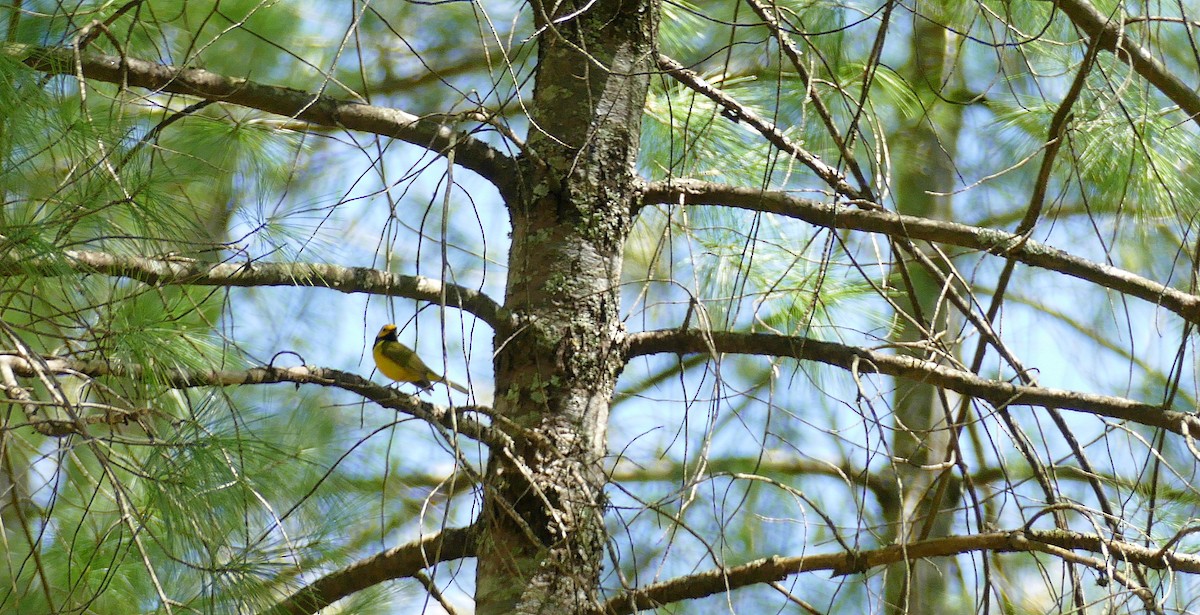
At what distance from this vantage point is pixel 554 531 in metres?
1.44

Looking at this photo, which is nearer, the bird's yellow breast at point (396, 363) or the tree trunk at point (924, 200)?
the bird's yellow breast at point (396, 363)

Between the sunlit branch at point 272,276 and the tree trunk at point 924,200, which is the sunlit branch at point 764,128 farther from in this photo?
the tree trunk at point 924,200

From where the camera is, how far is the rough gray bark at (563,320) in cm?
142

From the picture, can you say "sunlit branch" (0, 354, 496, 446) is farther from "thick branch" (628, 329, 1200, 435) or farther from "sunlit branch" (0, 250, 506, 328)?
"thick branch" (628, 329, 1200, 435)

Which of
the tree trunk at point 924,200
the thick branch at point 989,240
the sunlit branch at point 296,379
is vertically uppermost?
the tree trunk at point 924,200

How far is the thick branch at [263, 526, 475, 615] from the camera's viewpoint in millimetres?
1532

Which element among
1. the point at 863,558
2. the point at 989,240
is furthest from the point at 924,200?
the point at 863,558

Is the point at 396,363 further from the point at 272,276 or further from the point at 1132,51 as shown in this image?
the point at 1132,51

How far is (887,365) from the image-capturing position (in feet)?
5.19

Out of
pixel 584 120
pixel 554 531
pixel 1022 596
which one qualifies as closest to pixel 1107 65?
pixel 584 120

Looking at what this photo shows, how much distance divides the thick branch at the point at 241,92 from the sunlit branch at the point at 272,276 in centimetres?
19

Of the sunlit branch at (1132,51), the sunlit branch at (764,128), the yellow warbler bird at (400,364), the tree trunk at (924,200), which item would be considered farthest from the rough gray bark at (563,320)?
the tree trunk at (924,200)

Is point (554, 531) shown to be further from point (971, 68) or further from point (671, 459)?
point (971, 68)

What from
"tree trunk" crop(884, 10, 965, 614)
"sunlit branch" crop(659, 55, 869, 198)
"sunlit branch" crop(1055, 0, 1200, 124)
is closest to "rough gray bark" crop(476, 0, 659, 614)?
"sunlit branch" crop(659, 55, 869, 198)
